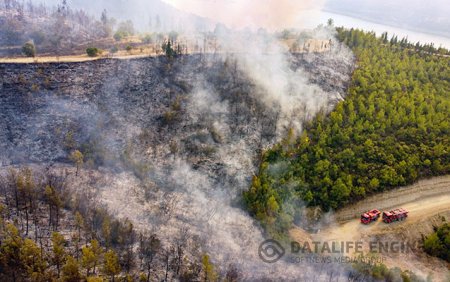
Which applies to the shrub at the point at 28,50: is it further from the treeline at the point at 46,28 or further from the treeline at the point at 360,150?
the treeline at the point at 360,150

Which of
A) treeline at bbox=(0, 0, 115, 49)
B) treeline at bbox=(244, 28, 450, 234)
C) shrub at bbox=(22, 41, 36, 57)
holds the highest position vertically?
treeline at bbox=(0, 0, 115, 49)

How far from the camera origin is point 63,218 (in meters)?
33.4

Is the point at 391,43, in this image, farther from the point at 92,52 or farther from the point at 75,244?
the point at 75,244

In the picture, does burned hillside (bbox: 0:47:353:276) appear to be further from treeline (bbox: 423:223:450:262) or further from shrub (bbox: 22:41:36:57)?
treeline (bbox: 423:223:450:262)

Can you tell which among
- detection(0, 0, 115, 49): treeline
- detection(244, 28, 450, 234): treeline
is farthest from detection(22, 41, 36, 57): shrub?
detection(244, 28, 450, 234): treeline

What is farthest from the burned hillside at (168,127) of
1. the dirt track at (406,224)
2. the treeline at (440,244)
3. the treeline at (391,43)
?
the treeline at (440,244)

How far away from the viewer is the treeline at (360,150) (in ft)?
128

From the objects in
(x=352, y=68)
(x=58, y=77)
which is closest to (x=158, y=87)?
(x=58, y=77)

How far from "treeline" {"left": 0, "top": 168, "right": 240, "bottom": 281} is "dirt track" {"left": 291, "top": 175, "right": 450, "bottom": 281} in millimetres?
11684

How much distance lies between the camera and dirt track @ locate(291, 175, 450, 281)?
36062 millimetres

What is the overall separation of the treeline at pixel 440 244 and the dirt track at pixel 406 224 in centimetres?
60

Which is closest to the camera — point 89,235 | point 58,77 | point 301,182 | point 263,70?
point 89,235

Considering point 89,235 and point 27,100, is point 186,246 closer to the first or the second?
point 89,235

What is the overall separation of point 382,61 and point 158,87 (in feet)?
110
